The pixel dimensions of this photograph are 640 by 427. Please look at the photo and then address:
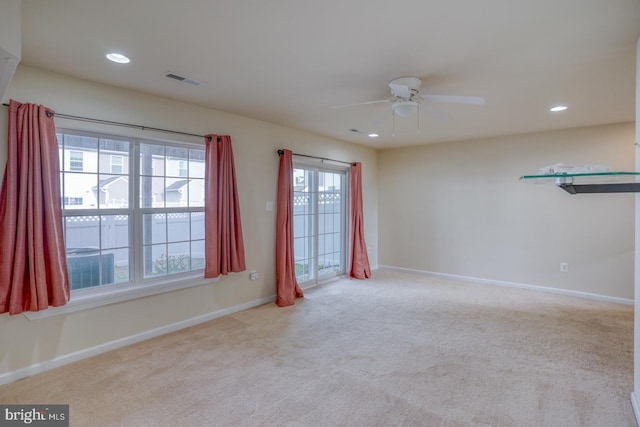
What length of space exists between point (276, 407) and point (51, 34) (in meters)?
2.87

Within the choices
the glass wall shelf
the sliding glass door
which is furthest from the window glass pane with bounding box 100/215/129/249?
the glass wall shelf

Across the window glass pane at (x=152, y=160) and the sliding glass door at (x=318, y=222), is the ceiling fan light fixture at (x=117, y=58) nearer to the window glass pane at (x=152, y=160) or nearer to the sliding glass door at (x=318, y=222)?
the window glass pane at (x=152, y=160)

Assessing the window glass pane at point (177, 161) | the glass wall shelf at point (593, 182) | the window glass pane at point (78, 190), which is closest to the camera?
the glass wall shelf at point (593, 182)

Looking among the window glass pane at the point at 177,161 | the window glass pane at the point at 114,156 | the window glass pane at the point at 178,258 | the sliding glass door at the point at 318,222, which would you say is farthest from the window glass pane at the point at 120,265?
the sliding glass door at the point at 318,222

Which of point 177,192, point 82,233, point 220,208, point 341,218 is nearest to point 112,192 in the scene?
point 82,233

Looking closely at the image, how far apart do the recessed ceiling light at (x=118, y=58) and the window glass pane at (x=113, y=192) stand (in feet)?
3.66

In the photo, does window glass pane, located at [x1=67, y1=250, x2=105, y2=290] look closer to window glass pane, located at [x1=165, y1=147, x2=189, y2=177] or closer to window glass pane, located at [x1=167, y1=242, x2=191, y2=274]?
window glass pane, located at [x1=167, y1=242, x2=191, y2=274]

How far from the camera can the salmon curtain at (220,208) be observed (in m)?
3.84

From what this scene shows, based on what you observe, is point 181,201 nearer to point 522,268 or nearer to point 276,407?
point 276,407

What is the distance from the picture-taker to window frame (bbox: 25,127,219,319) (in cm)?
299

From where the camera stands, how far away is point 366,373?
2.74 meters

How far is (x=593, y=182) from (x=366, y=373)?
208 cm

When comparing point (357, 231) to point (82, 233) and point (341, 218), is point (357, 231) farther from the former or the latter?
point (82, 233)

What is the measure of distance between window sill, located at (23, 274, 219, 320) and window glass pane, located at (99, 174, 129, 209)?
0.80 meters
